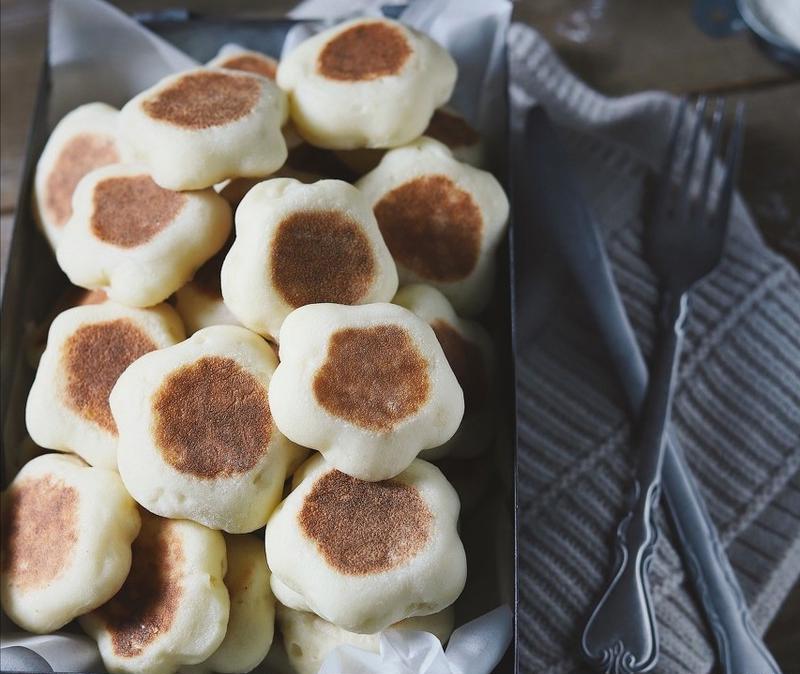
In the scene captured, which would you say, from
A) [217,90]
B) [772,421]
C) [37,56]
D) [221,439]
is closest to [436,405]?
[221,439]

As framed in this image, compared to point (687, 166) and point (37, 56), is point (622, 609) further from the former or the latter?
point (37, 56)

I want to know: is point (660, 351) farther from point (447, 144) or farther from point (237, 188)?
point (237, 188)

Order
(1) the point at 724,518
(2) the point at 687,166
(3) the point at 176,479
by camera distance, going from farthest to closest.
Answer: (2) the point at 687,166, (1) the point at 724,518, (3) the point at 176,479

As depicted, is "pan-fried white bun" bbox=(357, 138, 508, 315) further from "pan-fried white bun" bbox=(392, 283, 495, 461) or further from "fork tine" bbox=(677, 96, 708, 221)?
"fork tine" bbox=(677, 96, 708, 221)

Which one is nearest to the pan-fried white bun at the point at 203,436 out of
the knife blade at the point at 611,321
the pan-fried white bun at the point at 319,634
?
the pan-fried white bun at the point at 319,634

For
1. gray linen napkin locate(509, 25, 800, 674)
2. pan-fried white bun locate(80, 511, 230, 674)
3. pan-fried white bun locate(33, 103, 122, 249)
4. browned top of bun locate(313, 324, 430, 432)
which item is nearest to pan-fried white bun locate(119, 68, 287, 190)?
pan-fried white bun locate(33, 103, 122, 249)

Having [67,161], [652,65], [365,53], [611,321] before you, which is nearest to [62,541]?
[67,161]
